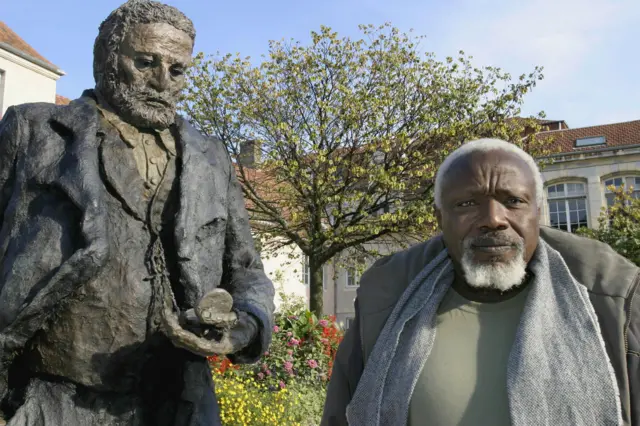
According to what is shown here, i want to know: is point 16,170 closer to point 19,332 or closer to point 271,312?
point 19,332

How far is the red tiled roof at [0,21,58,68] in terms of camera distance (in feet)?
65.1

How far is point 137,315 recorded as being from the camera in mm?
1938

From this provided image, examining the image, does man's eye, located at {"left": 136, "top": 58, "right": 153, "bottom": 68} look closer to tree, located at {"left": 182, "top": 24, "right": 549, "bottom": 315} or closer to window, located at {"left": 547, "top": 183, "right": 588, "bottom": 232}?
tree, located at {"left": 182, "top": 24, "right": 549, "bottom": 315}

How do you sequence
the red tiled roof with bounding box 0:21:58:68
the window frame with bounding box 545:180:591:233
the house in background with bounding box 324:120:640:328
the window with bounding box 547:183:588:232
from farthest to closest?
1. the window with bounding box 547:183:588:232
2. the window frame with bounding box 545:180:591:233
3. the house in background with bounding box 324:120:640:328
4. the red tiled roof with bounding box 0:21:58:68

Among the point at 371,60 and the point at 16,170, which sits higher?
the point at 371,60

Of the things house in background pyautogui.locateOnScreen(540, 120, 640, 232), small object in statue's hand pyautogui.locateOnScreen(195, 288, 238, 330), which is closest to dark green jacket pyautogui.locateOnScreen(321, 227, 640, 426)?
small object in statue's hand pyautogui.locateOnScreen(195, 288, 238, 330)

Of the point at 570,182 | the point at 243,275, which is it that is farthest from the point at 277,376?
the point at 570,182

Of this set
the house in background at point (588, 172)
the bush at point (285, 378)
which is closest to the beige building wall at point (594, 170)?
the house in background at point (588, 172)

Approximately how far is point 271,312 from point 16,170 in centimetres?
94

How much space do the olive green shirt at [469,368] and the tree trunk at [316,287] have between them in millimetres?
12849

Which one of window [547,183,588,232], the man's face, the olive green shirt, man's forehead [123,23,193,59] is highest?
window [547,183,588,232]

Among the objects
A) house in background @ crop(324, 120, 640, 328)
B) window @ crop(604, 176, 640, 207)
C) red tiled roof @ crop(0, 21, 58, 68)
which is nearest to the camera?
red tiled roof @ crop(0, 21, 58, 68)

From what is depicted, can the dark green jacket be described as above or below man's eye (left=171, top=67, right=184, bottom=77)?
Answer: below

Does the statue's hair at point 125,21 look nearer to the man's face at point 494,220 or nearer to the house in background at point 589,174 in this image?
the man's face at point 494,220
